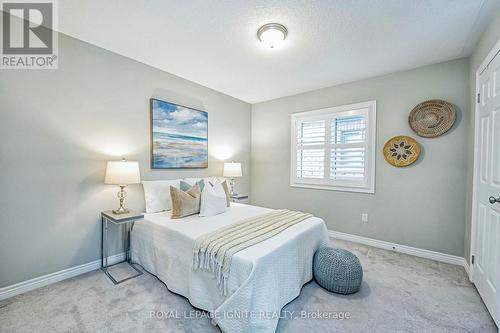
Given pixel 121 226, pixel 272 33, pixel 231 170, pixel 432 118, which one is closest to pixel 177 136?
pixel 231 170

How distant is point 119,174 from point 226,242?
1460 mm

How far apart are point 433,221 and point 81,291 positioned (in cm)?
407

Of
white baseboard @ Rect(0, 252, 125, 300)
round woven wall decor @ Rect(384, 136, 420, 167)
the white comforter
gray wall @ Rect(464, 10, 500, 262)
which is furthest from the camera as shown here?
round woven wall decor @ Rect(384, 136, 420, 167)

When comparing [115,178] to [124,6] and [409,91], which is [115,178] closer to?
[124,6]

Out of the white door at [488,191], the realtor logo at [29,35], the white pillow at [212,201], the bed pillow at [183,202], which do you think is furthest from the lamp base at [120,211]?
the white door at [488,191]

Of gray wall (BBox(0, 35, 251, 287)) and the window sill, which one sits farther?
the window sill

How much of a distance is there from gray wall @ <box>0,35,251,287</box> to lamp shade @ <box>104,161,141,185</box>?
26cm

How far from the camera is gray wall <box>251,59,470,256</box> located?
2668mm

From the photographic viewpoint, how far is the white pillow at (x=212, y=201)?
8.58ft

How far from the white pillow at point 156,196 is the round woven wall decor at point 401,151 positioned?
3.11 metres

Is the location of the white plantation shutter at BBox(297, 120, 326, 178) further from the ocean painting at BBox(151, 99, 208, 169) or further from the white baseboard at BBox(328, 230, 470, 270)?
the ocean painting at BBox(151, 99, 208, 169)

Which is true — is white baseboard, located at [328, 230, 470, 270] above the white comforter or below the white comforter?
below

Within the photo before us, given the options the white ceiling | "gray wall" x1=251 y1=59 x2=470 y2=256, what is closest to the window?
"gray wall" x1=251 y1=59 x2=470 y2=256

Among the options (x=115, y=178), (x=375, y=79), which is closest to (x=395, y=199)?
(x=375, y=79)
